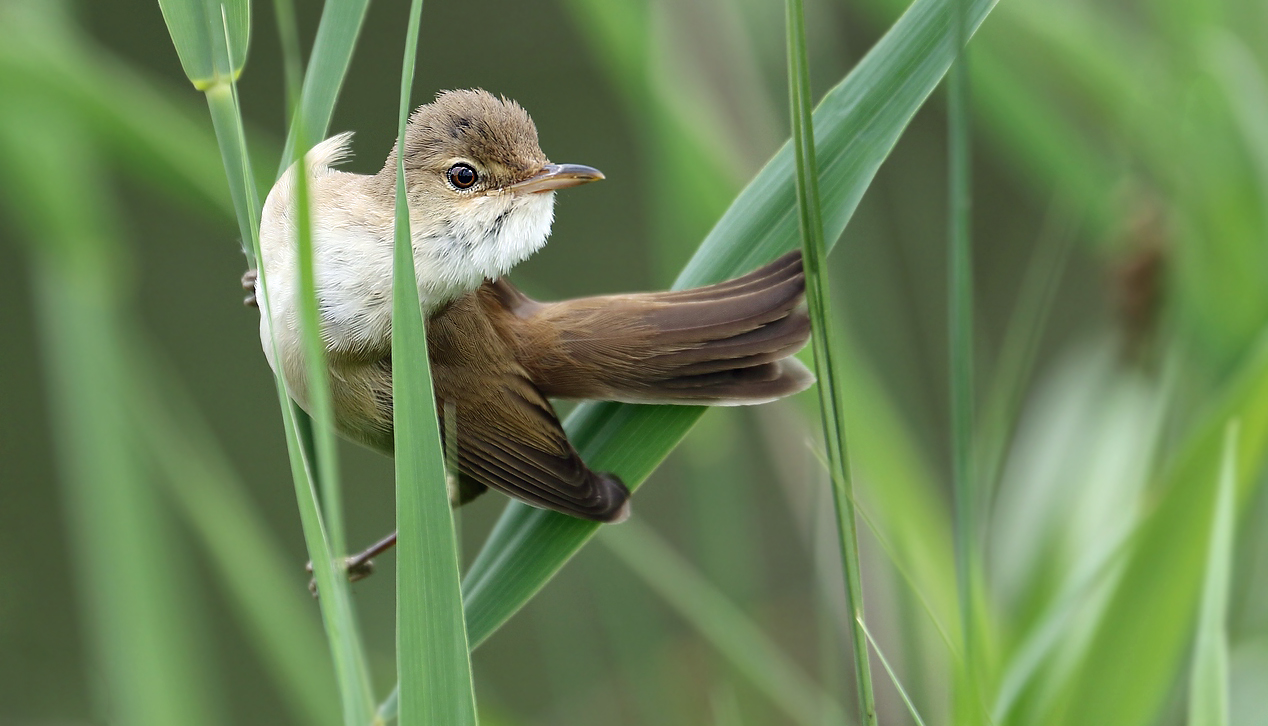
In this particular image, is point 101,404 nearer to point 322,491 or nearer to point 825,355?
point 322,491

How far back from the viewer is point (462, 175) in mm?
1007

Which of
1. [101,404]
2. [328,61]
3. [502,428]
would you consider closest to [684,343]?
[502,428]

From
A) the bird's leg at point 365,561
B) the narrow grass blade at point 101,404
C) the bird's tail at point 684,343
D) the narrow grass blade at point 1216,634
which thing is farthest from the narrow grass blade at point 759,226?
the narrow grass blade at point 101,404

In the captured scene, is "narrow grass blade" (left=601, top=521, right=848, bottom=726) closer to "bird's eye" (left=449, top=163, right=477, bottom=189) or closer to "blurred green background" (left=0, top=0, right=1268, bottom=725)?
"blurred green background" (left=0, top=0, right=1268, bottom=725)

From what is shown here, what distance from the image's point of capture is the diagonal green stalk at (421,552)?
69 cm

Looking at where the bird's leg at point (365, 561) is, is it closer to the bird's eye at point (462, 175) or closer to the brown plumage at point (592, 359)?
the brown plumage at point (592, 359)

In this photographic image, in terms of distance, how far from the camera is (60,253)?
1431 millimetres

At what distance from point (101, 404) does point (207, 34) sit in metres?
0.74

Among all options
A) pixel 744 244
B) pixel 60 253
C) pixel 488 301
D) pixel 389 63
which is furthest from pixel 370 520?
pixel 744 244

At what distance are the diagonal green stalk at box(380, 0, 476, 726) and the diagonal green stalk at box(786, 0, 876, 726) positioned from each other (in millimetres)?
254

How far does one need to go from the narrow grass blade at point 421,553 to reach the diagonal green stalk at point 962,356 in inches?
13.4

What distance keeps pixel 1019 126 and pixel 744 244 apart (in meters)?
0.78

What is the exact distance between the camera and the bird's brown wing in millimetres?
937

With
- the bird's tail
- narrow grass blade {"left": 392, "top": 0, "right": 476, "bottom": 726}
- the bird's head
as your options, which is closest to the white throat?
the bird's head
